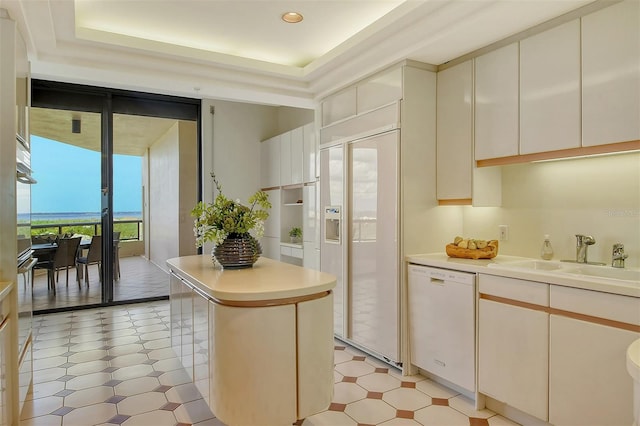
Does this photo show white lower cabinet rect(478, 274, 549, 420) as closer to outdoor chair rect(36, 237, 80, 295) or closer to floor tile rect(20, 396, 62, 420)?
floor tile rect(20, 396, 62, 420)

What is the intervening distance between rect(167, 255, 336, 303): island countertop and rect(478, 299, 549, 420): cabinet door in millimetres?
1068

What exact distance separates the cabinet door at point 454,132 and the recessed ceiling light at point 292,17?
1211 millimetres

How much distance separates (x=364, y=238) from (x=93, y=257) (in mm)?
3782

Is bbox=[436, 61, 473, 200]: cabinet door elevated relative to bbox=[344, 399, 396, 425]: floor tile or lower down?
elevated

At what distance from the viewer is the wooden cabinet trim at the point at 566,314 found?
191cm

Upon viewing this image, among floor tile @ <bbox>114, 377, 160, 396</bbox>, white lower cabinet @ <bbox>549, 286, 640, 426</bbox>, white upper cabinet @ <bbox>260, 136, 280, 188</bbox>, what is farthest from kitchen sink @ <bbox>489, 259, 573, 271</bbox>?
white upper cabinet @ <bbox>260, 136, 280, 188</bbox>

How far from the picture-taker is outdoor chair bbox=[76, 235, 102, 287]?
525cm

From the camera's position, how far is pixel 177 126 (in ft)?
19.1

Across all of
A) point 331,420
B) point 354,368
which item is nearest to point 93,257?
point 354,368

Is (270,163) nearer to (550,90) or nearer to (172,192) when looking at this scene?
(172,192)

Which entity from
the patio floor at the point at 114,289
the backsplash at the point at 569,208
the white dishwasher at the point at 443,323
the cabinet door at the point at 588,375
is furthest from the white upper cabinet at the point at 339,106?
the patio floor at the point at 114,289

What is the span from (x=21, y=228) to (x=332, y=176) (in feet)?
8.08

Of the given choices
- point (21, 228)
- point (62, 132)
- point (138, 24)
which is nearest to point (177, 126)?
point (62, 132)

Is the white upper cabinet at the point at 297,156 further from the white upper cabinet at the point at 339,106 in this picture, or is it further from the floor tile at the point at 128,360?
the floor tile at the point at 128,360
